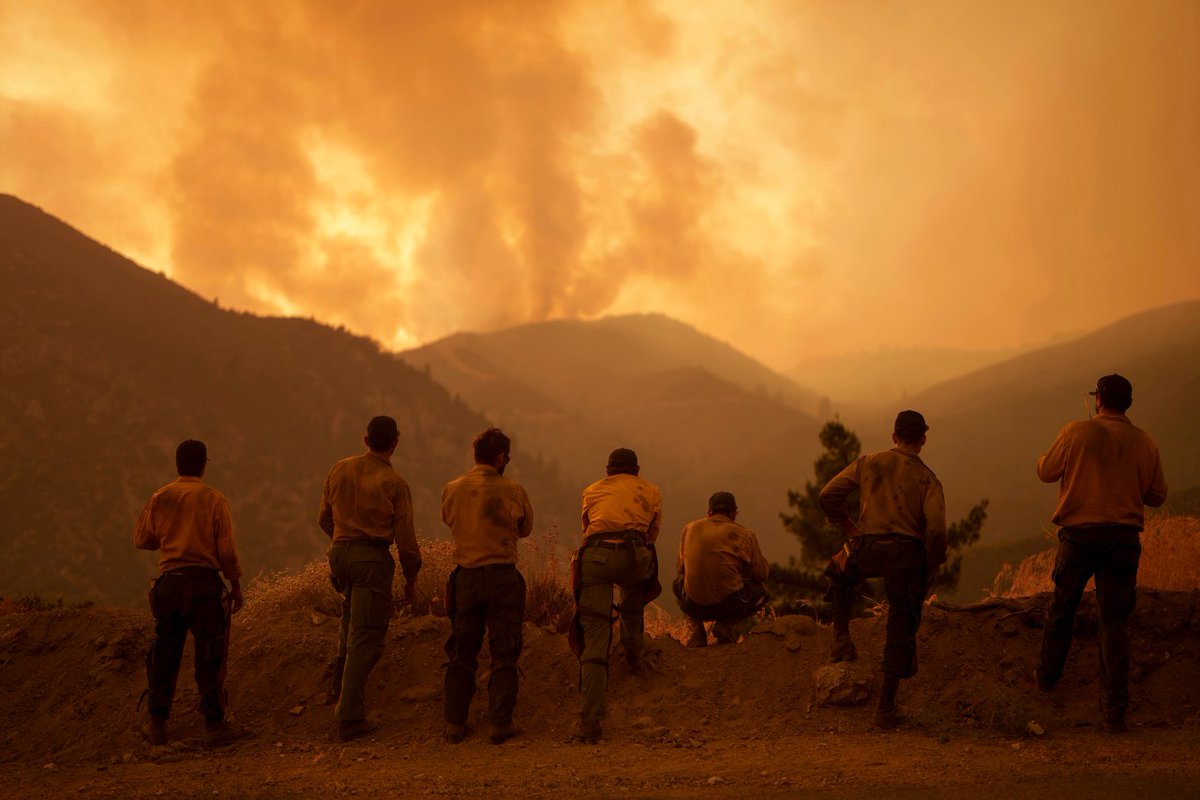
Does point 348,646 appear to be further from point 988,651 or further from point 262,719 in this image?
point 988,651

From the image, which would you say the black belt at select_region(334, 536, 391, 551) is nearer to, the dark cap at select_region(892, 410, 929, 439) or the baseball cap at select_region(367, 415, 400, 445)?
the baseball cap at select_region(367, 415, 400, 445)

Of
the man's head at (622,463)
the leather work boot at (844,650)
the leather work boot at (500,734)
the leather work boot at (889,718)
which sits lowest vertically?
the leather work boot at (500,734)

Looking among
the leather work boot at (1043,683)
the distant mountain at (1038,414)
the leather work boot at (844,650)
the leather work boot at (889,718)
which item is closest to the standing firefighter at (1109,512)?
the leather work boot at (1043,683)

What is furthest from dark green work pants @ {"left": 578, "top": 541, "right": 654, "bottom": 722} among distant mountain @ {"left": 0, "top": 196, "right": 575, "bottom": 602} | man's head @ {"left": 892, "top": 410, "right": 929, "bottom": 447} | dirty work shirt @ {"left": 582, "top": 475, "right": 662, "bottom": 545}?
distant mountain @ {"left": 0, "top": 196, "right": 575, "bottom": 602}

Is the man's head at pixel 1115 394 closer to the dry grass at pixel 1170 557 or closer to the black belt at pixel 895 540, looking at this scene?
the black belt at pixel 895 540

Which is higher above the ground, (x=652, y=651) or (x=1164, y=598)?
(x=1164, y=598)

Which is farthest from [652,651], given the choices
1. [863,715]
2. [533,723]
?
[863,715]

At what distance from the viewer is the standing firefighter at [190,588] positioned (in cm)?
773

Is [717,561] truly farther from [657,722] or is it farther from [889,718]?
[889,718]

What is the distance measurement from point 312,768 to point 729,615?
439 centimetres

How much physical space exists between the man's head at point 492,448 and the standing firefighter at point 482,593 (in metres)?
0.10

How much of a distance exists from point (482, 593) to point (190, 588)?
2.40 meters

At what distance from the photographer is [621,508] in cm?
786

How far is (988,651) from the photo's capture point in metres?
8.23
